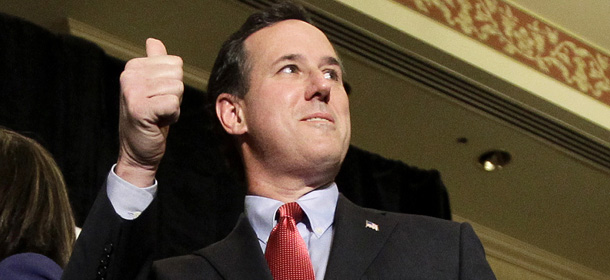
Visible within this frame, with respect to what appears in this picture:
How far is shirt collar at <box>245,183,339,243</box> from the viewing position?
1.40 meters

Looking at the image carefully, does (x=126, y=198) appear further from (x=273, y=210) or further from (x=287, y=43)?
(x=287, y=43)

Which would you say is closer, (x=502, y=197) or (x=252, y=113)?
(x=252, y=113)

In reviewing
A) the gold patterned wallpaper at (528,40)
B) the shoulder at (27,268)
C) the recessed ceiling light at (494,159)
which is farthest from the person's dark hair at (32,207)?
the recessed ceiling light at (494,159)

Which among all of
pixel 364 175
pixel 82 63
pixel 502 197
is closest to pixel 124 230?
pixel 82 63

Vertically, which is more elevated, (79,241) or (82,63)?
(79,241)

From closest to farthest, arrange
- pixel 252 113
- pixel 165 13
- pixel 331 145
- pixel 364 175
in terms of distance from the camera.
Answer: pixel 331 145
pixel 252 113
pixel 165 13
pixel 364 175

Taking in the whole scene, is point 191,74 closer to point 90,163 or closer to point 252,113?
point 90,163

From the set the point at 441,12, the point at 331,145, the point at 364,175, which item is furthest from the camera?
the point at 364,175

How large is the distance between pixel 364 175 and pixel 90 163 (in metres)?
1.28

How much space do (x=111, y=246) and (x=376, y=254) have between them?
0.34 m

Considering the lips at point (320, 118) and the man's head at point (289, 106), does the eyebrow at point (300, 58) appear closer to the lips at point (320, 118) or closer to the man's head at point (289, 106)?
the man's head at point (289, 106)

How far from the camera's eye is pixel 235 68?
168 centimetres

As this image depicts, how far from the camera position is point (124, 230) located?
1278 mm

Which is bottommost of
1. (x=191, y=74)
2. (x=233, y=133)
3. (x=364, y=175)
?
(x=364, y=175)
